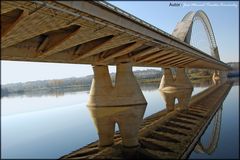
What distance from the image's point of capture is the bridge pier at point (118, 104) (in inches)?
1037

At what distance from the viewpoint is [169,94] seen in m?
54.0

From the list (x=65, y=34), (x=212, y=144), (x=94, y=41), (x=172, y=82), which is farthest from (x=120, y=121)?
(x=172, y=82)

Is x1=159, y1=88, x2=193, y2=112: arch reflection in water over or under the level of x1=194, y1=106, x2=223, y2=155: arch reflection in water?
over

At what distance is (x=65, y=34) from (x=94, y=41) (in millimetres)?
4400

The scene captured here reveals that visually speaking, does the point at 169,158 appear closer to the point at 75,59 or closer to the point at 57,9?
the point at 75,59

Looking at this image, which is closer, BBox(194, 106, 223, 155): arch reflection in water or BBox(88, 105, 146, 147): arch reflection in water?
BBox(88, 105, 146, 147): arch reflection in water

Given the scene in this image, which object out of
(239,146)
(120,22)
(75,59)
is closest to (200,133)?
(239,146)

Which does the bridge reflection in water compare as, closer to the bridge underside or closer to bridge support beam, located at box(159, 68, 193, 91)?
the bridge underside

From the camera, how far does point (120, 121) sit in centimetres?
2659

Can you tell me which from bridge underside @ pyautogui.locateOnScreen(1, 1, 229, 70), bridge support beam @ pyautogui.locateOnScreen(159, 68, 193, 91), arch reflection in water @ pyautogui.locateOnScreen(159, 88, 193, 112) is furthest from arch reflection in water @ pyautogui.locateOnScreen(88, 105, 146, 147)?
bridge support beam @ pyautogui.locateOnScreen(159, 68, 193, 91)

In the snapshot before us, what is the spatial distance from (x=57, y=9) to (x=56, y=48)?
20.4 ft

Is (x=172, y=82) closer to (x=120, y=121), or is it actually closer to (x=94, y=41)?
(x=120, y=121)

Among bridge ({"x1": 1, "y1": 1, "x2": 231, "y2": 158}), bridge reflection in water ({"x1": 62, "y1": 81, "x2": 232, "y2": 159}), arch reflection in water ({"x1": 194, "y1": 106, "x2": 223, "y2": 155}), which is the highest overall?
bridge ({"x1": 1, "y1": 1, "x2": 231, "y2": 158})

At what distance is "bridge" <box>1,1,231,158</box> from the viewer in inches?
543
